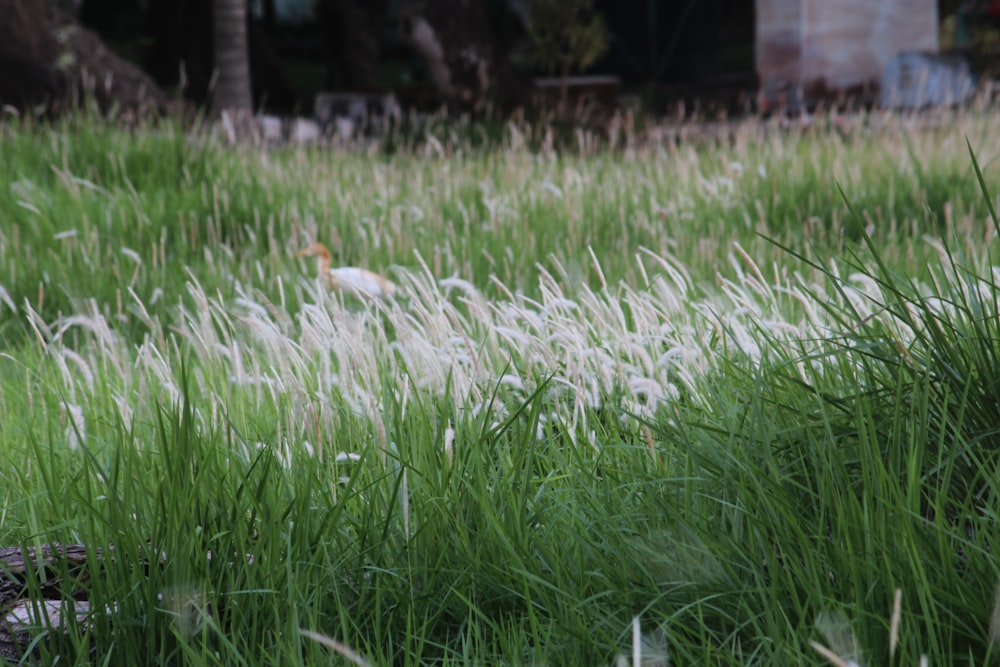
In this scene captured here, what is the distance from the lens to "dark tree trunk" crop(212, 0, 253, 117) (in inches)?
503

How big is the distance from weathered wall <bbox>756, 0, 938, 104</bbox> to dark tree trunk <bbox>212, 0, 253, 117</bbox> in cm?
825

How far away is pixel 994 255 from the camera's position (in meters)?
4.34

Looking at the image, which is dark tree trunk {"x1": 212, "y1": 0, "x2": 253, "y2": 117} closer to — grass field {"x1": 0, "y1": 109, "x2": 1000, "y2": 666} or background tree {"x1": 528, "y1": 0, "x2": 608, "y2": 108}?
background tree {"x1": 528, "y1": 0, "x2": 608, "y2": 108}

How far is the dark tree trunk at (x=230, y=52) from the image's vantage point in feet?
41.9

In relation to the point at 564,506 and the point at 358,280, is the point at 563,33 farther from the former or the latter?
the point at 564,506

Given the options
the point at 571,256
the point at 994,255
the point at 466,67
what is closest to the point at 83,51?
the point at 466,67

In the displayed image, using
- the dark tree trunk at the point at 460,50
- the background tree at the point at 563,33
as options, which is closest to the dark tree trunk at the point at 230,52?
the dark tree trunk at the point at 460,50

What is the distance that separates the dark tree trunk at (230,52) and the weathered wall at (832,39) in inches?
325

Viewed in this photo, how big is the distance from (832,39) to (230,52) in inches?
358

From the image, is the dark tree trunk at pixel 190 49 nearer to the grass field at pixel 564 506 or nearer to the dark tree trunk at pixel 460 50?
the dark tree trunk at pixel 460 50

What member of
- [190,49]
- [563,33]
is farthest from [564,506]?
[190,49]

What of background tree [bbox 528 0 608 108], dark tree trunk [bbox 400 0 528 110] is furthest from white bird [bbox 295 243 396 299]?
background tree [bbox 528 0 608 108]

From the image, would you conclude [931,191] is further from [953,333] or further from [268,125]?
[268,125]

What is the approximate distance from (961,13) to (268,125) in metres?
18.7
